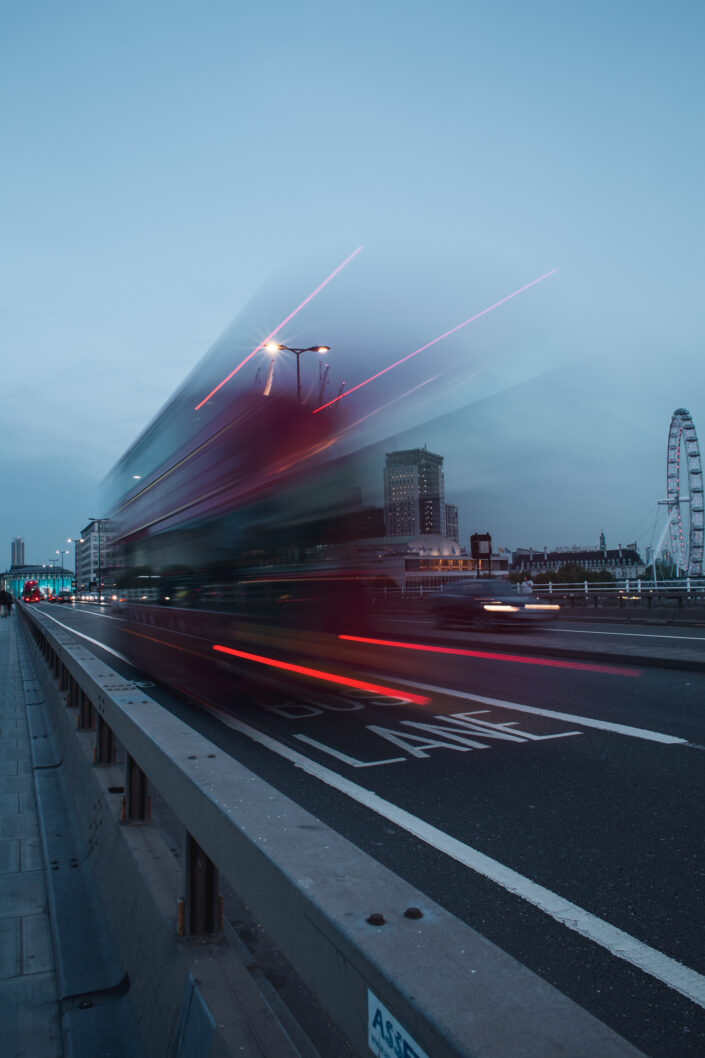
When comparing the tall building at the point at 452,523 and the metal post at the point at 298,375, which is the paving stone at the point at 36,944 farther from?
the tall building at the point at 452,523

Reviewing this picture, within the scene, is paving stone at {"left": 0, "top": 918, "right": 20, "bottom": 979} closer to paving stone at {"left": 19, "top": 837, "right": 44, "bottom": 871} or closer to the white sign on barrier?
paving stone at {"left": 19, "top": 837, "right": 44, "bottom": 871}

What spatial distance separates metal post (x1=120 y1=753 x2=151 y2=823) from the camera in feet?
12.7

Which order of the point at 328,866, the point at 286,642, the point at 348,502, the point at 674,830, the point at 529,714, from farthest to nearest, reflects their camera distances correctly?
the point at 286,642 → the point at 348,502 → the point at 529,714 → the point at 674,830 → the point at 328,866

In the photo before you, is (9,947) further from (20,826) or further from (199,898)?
(20,826)

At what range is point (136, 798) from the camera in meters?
3.89

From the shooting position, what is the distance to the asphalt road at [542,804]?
3160 millimetres

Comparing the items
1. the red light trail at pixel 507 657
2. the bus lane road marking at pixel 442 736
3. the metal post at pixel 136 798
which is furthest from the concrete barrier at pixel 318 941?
the red light trail at pixel 507 657

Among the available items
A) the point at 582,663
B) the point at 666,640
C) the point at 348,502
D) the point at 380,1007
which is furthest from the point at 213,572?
the point at 380,1007

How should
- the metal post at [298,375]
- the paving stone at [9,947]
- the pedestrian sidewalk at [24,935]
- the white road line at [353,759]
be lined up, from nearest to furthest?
the pedestrian sidewalk at [24,935] < the paving stone at [9,947] < the white road line at [353,759] < the metal post at [298,375]

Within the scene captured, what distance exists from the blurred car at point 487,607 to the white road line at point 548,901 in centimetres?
1566

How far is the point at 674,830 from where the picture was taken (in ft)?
15.4

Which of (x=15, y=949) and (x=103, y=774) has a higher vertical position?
(x=103, y=774)

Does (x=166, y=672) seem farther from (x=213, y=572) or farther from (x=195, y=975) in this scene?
(x=195, y=975)

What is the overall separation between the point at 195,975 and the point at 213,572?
42.0 feet
